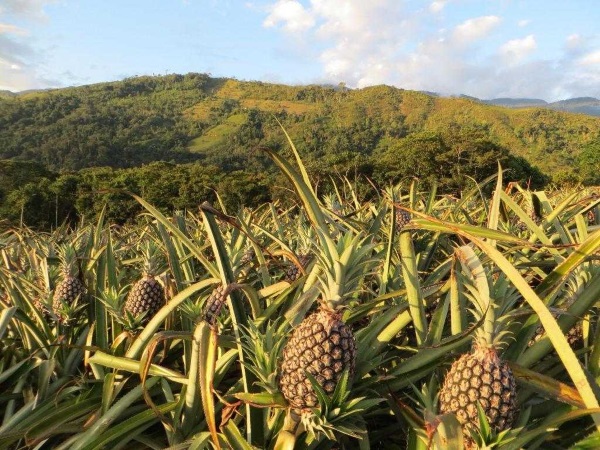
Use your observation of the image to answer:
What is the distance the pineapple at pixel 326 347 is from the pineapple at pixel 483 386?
26 centimetres

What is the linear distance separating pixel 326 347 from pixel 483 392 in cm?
38

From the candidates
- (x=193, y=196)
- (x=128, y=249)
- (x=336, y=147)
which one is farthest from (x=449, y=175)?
(x=336, y=147)

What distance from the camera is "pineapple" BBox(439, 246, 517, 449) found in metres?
1.06

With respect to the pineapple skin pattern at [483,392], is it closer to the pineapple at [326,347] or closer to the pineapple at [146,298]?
the pineapple at [326,347]

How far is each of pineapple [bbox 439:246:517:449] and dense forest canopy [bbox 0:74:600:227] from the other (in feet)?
103

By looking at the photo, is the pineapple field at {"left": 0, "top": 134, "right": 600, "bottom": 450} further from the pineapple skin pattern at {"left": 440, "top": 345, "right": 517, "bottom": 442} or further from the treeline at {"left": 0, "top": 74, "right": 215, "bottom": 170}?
the treeline at {"left": 0, "top": 74, "right": 215, "bottom": 170}

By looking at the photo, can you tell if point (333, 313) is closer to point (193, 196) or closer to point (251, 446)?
point (251, 446)

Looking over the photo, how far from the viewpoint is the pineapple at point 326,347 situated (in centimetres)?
112

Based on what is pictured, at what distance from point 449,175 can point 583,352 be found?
4361cm

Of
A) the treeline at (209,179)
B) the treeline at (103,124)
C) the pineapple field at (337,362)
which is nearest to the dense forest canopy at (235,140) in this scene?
the treeline at (209,179)

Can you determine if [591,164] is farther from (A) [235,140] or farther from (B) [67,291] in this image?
(A) [235,140]

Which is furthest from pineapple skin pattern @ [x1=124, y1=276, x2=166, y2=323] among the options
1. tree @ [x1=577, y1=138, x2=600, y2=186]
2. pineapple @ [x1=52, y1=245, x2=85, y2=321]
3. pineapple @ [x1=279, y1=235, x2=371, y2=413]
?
tree @ [x1=577, y1=138, x2=600, y2=186]

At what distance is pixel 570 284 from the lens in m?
1.53

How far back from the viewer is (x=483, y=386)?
106 cm
